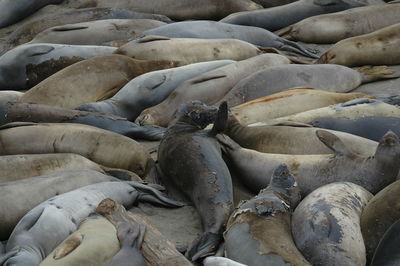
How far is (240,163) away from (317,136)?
550 millimetres

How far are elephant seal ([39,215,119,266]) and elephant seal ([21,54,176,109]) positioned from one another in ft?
10.8

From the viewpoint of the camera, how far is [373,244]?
4.96 meters

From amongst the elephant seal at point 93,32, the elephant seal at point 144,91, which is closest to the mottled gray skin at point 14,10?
the elephant seal at point 93,32

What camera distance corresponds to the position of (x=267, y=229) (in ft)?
16.3

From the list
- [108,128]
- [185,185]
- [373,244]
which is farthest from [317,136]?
[108,128]

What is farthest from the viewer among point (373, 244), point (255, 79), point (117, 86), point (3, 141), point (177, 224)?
point (117, 86)

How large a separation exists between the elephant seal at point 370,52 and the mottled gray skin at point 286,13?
1.73 meters

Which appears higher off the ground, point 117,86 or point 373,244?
point 373,244

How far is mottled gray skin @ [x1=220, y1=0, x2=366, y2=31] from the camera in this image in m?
10.4

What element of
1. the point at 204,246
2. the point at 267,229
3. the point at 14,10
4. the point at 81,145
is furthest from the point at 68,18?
the point at 267,229

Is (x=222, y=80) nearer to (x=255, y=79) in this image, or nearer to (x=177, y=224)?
(x=255, y=79)

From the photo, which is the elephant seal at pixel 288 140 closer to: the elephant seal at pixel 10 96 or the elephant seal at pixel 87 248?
the elephant seal at pixel 87 248

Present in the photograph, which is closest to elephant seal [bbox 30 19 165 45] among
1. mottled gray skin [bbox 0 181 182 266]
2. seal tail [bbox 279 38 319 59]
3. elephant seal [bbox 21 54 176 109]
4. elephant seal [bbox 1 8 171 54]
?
elephant seal [bbox 1 8 171 54]

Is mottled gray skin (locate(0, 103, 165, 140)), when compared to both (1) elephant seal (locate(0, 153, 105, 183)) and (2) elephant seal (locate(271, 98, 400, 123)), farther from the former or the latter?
(2) elephant seal (locate(271, 98, 400, 123))
